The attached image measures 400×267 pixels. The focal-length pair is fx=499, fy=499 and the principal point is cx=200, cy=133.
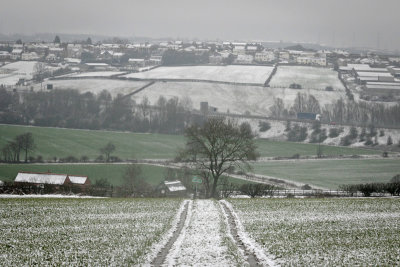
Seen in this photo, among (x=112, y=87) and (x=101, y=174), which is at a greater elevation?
(x=112, y=87)

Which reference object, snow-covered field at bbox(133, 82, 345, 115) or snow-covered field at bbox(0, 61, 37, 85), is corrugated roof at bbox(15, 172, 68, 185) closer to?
snow-covered field at bbox(133, 82, 345, 115)

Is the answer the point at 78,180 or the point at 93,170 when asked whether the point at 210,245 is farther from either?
the point at 93,170

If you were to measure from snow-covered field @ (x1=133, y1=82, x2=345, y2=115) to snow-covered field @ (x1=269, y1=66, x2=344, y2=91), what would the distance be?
320 inches

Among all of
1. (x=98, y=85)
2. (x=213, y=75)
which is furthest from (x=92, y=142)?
(x=213, y=75)

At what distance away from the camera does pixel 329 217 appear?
26094 mm

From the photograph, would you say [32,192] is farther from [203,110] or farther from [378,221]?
[203,110]

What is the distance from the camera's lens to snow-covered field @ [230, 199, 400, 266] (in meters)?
17.0

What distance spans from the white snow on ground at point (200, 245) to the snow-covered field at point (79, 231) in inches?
42.7

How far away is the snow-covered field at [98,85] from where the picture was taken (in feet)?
519

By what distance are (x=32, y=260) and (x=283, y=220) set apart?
43.0 feet

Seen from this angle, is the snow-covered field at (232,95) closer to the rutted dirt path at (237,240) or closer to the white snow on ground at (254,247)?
the rutted dirt path at (237,240)

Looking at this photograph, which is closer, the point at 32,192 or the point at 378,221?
the point at 378,221

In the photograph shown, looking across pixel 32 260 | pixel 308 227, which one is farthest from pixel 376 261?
pixel 32 260

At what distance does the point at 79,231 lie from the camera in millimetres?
22344
